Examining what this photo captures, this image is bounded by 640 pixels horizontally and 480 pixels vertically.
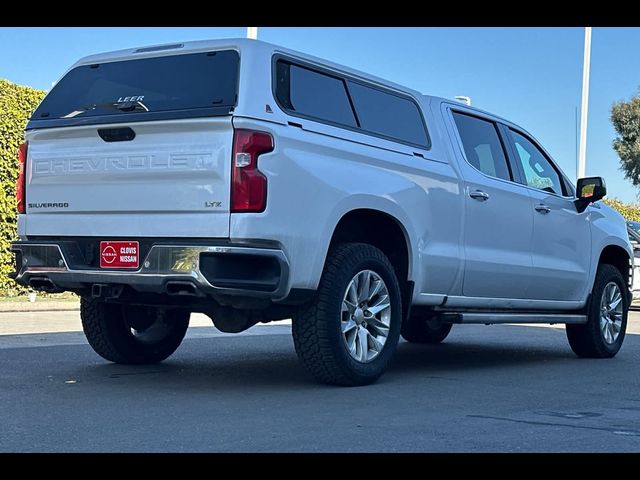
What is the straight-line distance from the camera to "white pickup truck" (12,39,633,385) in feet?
20.9

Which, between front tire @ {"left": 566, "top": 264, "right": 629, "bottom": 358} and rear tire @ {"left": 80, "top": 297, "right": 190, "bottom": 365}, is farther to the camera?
front tire @ {"left": 566, "top": 264, "right": 629, "bottom": 358}

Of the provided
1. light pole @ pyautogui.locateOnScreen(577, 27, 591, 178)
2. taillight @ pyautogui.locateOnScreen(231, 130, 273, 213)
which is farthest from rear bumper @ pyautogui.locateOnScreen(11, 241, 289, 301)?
light pole @ pyautogui.locateOnScreen(577, 27, 591, 178)

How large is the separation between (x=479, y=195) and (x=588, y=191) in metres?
1.74

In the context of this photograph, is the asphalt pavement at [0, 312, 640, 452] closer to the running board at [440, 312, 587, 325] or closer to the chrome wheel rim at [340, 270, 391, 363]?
the chrome wheel rim at [340, 270, 391, 363]

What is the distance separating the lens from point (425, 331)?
35.4 ft

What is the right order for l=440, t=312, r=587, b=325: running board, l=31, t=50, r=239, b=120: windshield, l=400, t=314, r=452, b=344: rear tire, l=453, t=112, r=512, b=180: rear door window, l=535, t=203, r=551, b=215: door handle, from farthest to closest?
l=400, t=314, r=452, b=344: rear tire, l=535, t=203, r=551, b=215: door handle, l=453, t=112, r=512, b=180: rear door window, l=440, t=312, r=587, b=325: running board, l=31, t=50, r=239, b=120: windshield

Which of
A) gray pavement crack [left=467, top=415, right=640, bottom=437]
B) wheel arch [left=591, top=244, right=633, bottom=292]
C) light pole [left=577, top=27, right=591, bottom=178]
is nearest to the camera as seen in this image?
gray pavement crack [left=467, top=415, right=640, bottom=437]

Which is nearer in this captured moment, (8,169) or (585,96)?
(8,169)

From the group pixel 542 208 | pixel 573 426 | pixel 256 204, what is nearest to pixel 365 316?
pixel 256 204

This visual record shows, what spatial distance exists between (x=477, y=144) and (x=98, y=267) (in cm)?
341

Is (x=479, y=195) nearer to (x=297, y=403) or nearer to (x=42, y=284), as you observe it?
(x=297, y=403)

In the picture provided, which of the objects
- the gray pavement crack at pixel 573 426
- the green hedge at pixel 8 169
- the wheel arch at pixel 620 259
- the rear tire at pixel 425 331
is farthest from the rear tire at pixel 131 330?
the green hedge at pixel 8 169

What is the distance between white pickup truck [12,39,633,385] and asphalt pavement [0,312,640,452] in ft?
1.42

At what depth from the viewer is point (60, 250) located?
688cm
